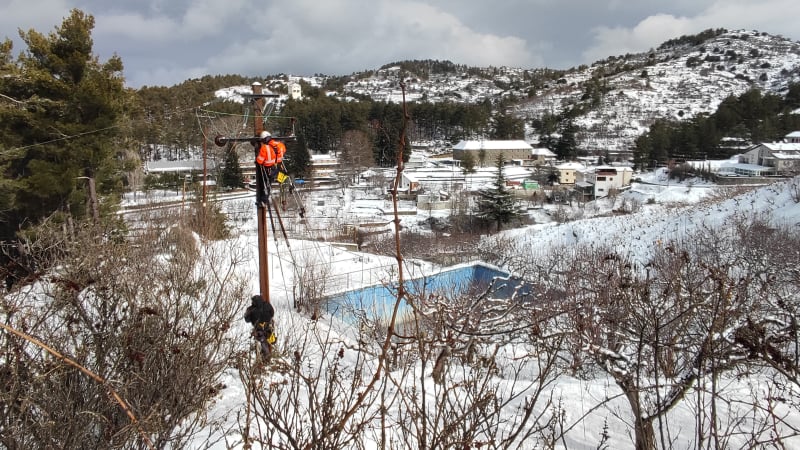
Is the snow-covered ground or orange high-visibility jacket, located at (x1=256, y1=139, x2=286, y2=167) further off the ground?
orange high-visibility jacket, located at (x1=256, y1=139, x2=286, y2=167)

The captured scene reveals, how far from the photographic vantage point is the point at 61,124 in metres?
8.73

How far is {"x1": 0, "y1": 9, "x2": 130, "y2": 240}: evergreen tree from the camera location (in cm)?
853

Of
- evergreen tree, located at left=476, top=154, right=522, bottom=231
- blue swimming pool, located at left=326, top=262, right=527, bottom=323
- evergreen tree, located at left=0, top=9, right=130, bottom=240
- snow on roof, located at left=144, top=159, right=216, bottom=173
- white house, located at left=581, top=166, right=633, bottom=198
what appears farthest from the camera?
white house, located at left=581, top=166, right=633, bottom=198

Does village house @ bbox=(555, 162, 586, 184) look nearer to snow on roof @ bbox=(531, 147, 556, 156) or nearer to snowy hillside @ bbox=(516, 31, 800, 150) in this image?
snow on roof @ bbox=(531, 147, 556, 156)

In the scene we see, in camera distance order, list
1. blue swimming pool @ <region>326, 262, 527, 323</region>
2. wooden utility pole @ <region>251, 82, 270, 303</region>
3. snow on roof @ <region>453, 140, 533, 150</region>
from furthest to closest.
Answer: snow on roof @ <region>453, 140, 533, 150</region> < blue swimming pool @ <region>326, 262, 527, 323</region> < wooden utility pole @ <region>251, 82, 270, 303</region>

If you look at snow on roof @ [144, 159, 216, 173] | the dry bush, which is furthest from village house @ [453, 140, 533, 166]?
the dry bush

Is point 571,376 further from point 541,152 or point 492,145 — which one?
point 541,152

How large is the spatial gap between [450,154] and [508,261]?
34.4 meters

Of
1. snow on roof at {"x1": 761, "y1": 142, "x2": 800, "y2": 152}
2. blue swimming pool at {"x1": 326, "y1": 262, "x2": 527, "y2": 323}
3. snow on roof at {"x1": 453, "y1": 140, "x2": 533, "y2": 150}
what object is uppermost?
snow on roof at {"x1": 453, "y1": 140, "x2": 533, "y2": 150}

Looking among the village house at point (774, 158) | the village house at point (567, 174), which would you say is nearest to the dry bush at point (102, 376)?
the village house at point (567, 174)

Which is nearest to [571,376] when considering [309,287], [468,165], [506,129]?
[309,287]

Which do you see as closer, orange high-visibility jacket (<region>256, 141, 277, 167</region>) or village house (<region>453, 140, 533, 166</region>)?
orange high-visibility jacket (<region>256, 141, 277, 167</region>)

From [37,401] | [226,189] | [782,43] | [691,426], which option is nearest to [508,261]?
[691,426]

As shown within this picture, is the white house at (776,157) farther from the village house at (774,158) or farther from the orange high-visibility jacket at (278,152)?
the orange high-visibility jacket at (278,152)
